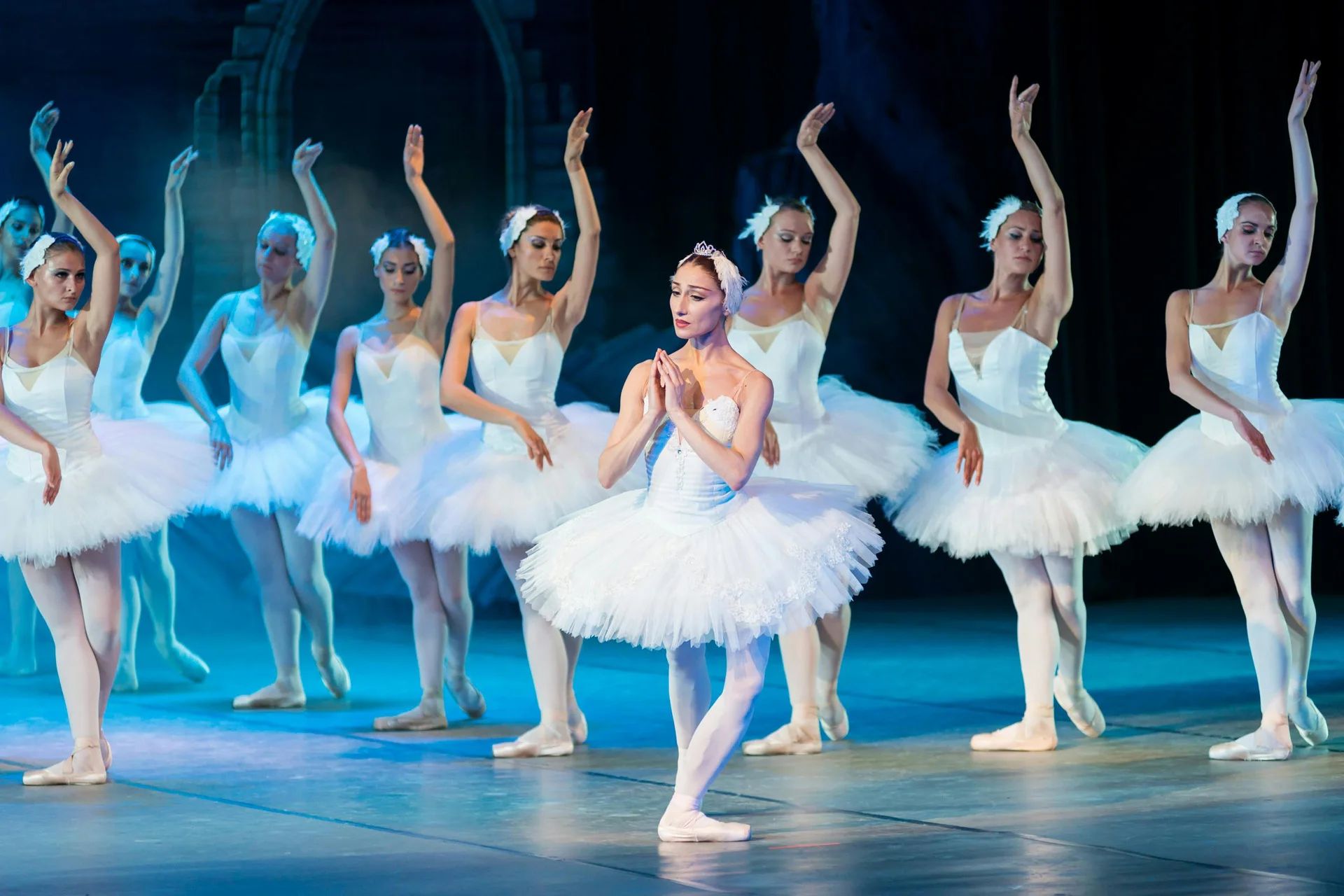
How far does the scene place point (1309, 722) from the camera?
4.78 meters

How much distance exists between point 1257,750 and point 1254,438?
30.1 inches

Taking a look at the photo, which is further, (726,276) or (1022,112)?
(1022,112)

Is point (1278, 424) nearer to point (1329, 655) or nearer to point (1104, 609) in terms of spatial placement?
point (1329, 655)

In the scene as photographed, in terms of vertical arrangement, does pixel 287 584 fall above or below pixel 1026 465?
below

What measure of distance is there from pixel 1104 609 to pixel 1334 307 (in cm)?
199

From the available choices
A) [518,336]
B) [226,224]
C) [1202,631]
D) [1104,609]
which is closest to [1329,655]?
[1202,631]

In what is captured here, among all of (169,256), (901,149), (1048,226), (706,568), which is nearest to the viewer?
(706,568)

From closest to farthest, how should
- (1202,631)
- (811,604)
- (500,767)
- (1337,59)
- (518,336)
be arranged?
1. (811,604)
2. (500,767)
3. (518,336)
4. (1202,631)
5. (1337,59)

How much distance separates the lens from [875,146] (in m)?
9.02

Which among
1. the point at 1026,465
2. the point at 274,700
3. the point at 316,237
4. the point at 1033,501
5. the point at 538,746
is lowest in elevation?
the point at 538,746

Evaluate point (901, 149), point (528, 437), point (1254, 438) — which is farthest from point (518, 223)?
point (901, 149)

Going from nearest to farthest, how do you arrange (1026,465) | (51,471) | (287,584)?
(51,471) < (1026,465) < (287,584)

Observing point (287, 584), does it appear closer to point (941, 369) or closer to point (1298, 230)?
point (941, 369)

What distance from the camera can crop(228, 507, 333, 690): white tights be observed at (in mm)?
5922
